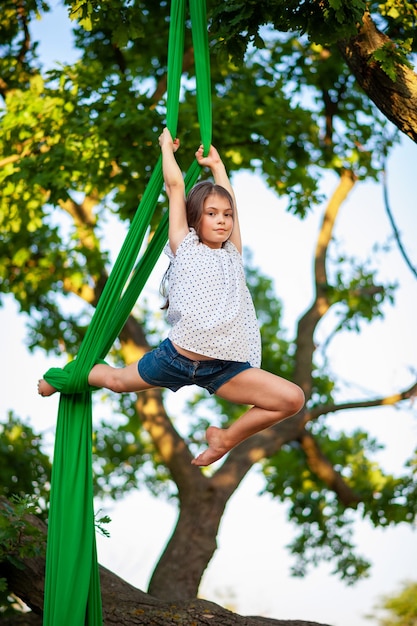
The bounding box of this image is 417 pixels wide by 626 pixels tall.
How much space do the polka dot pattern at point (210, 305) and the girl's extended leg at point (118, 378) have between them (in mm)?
213

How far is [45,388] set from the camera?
10.1ft

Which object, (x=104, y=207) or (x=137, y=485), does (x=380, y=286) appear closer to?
(x=104, y=207)

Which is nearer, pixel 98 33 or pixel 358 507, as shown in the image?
pixel 98 33

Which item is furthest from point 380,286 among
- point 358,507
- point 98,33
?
point 98,33

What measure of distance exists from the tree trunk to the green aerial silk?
2.23ft

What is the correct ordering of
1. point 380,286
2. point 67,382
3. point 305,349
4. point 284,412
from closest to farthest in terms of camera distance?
point 284,412, point 67,382, point 305,349, point 380,286

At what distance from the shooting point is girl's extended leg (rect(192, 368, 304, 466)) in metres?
2.75

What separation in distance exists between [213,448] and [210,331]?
449mm

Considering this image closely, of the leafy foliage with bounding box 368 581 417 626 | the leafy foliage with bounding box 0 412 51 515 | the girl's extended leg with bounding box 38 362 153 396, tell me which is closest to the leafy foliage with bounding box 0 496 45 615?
the girl's extended leg with bounding box 38 362 153 396

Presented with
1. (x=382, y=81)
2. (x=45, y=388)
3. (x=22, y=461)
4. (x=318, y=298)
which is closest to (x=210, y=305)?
(x=45, y=388)

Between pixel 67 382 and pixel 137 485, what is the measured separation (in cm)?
493

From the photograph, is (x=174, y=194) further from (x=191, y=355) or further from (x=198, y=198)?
(x=191, y=355)

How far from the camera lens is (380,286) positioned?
21.9ft

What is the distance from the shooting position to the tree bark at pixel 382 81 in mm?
3125
